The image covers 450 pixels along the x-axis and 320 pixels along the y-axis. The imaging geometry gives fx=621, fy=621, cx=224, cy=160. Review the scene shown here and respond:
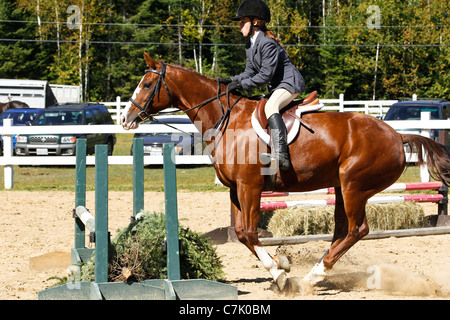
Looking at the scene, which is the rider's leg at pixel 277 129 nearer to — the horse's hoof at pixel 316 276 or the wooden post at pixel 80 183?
the horse's hoof at pixel 316 276

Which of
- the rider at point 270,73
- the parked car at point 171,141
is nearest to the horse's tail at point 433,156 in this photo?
the rider at point 270,73

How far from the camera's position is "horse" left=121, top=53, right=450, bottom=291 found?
19.3ft

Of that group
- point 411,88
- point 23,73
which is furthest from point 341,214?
point 23,73

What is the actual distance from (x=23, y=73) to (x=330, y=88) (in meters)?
22.8

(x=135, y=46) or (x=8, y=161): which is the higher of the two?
(x=135, y=46)

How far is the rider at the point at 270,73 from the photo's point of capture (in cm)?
586

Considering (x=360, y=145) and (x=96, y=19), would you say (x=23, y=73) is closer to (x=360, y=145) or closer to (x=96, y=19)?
(x=96, y=19)

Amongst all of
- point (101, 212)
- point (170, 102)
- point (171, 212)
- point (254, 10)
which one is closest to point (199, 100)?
point (170, 102)

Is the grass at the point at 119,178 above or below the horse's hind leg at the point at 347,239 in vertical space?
below

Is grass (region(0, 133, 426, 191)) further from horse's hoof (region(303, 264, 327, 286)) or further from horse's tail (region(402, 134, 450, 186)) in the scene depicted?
horse's hoof (region(303, 264, 327, 286))

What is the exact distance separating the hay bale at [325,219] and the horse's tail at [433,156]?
2.27m

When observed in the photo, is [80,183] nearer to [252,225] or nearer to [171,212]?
[171,212]

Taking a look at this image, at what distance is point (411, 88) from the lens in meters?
41.9

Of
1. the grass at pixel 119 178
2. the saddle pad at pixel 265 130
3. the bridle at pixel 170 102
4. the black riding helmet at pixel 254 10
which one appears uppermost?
the black riding helmet at pixel 254 10
